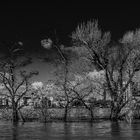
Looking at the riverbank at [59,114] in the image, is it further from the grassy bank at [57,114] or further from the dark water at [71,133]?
the dark water at [71,133]

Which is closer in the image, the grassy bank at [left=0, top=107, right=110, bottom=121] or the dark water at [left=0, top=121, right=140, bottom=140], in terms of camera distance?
the dark water at [left=0, top=121, right=140, bottom=140]

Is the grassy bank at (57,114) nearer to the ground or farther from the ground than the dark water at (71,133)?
farther from the ground

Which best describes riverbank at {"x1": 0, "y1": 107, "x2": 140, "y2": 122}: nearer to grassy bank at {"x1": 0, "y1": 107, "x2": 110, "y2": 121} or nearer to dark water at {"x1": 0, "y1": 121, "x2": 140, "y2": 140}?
grassy bank at {"x1": 0, "y1": 107, "x2": 110, "y2": 121}

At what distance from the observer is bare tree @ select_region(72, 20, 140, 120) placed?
3803 centimetres

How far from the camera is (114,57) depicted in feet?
127

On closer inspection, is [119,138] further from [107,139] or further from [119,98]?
[119,98]

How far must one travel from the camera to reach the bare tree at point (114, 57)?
38031mm

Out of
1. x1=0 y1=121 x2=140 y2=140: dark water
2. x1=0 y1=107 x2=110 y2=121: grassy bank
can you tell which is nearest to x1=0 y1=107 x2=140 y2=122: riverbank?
x1=0 y1=107 x2=110 y2=121: grassy bank

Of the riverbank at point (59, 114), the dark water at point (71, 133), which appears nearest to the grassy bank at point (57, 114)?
the riverbank at point (59, 114)

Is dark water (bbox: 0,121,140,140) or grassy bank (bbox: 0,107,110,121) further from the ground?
grassy bank (bbox: 0,107,110,121)

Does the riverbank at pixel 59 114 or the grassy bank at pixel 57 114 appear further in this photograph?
the grassy bank at pixel 57 114

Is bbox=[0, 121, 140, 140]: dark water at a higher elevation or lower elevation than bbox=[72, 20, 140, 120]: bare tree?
lower

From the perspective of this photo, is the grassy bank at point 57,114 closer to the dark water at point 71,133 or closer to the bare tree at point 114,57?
the bare tree at point 114,57

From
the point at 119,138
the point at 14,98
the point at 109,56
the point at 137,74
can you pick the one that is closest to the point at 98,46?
the point at 109,56
